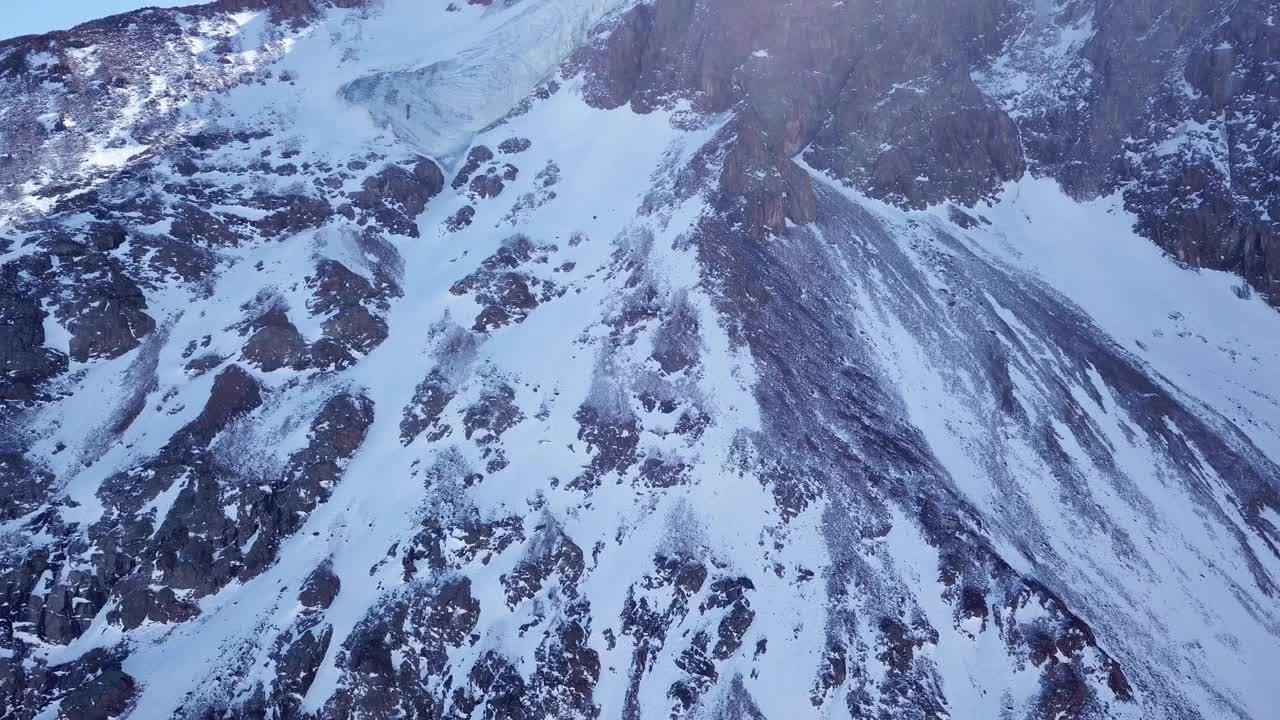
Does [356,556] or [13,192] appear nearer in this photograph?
[356,556]

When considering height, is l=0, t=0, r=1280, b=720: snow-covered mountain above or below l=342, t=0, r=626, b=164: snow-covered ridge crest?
below

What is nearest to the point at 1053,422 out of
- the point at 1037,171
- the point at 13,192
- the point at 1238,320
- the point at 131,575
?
the point at 1238,320

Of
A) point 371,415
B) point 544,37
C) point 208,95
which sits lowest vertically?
point 371,415

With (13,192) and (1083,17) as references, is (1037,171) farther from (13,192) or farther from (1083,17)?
(13,192)

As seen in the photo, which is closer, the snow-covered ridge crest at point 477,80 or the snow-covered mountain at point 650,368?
the snow-covered mountain at point 650,368

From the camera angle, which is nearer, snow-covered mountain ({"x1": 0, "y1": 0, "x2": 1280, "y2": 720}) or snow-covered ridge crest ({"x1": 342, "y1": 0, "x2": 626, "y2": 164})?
snow-covered mountain ({"x1": 0, "y1": 0, "x2": 1280, "y2": 720})
